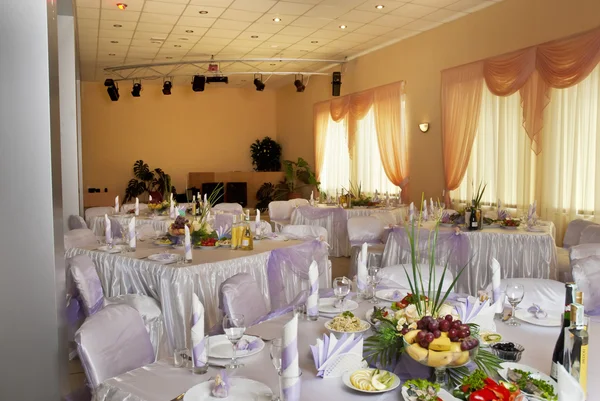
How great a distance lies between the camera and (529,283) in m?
2.98

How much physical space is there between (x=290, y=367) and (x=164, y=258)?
2639 mm

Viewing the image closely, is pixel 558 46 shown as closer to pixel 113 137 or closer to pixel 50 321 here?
pixel 50 321

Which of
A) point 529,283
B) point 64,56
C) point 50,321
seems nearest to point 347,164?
point 64,56

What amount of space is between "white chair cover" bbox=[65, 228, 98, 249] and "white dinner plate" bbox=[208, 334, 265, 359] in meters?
2.94

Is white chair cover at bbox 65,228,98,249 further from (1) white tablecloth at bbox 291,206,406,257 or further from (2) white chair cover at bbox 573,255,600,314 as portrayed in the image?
(1) white tablecloth at bbox 291,206,406,257

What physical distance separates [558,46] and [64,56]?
6443 millimetres

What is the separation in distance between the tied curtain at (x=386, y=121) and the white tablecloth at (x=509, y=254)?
4.58 meters

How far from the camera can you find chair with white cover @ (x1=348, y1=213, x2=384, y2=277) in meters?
6.06

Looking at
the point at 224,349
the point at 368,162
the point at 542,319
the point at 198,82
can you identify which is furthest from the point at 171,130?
the point at 542,319

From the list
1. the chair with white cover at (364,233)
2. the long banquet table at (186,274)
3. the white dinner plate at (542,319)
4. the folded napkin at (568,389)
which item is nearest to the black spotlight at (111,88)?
the chair with white cover at (364,233)

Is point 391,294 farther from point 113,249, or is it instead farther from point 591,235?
point 591,235

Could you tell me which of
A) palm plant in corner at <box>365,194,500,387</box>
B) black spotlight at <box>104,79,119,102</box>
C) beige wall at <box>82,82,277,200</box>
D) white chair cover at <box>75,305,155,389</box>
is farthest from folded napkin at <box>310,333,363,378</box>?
beige wall at <box>82,82,277,200</box>

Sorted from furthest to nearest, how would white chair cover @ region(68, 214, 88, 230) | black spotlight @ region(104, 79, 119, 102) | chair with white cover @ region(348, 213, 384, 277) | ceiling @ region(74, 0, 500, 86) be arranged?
black spotlight @ region(104, 79, 119, 102), ceiling @ region(74, 0, 500, 86), white chair cover @ region(68, 214, 88, 230), chair with white cover @ region(348, 213, 384, 277)

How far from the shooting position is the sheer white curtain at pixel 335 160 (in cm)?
1204
